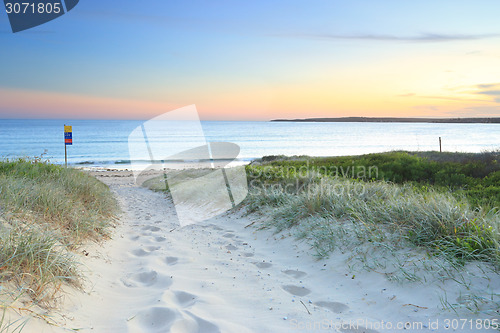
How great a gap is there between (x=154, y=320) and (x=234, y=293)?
0.99 meters

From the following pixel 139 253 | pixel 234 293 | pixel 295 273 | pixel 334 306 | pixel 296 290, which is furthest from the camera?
pixel 139 253

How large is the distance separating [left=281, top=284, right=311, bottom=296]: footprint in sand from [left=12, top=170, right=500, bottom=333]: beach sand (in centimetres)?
1

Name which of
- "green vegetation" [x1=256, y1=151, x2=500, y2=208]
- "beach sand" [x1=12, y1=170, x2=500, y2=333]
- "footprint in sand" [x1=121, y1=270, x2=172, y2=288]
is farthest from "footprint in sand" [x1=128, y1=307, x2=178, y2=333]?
"green vegetation" [x1=256, y1=151, x2=500, y2=208]

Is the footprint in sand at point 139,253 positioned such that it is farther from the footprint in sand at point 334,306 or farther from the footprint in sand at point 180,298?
the footprint in sand at point 334,306

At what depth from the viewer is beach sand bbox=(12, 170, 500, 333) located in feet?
9.07

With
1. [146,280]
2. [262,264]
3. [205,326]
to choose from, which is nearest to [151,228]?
[146,280]

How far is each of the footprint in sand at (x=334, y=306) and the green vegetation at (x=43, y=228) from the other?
98.2 inches

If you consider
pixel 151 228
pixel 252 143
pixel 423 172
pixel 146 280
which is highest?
pixel 146 280

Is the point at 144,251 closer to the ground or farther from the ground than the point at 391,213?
closer to the ground

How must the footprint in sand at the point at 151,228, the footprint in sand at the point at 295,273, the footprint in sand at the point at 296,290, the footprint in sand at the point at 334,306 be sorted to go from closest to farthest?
the footprint in sand at the point at 334,306
the footprint in sand at the point at 296,290
the footprint in sand at the point at 295,273
the footprint in sand at the point at 151,228

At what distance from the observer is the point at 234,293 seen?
354 cm

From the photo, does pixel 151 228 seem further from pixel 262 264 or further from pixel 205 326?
pixel 205 326

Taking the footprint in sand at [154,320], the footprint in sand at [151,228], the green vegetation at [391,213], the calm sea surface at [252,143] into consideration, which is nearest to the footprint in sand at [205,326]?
the footprint in sand at [154,320]

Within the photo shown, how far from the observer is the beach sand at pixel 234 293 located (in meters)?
2.77
